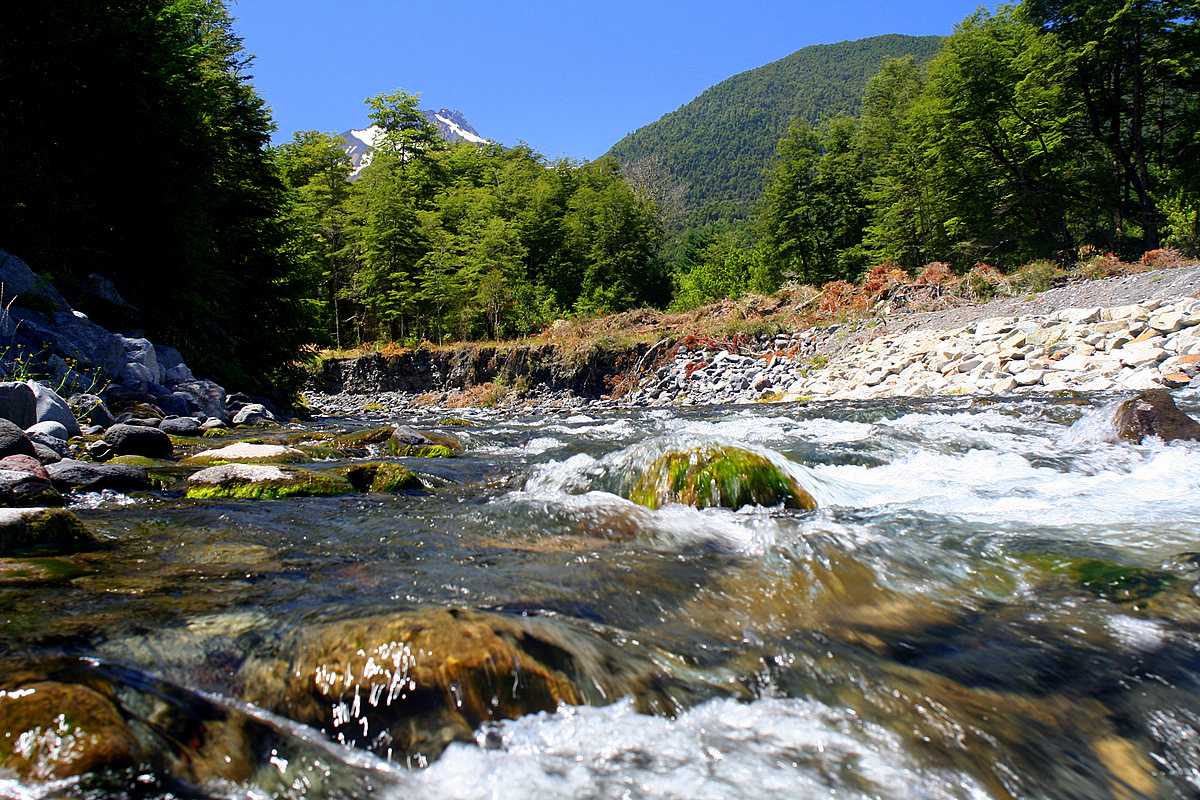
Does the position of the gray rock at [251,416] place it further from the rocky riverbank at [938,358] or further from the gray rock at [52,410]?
the rocky riverbank at [938,358]

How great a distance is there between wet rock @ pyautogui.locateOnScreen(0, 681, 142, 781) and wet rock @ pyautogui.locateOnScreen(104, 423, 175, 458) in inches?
220

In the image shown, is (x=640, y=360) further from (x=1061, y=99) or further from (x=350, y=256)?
(x=350, y=256)

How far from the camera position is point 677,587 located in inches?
121

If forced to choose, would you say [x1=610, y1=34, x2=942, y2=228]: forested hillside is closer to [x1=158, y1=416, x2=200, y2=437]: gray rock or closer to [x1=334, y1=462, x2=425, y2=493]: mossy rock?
[x1=158, y1=416, x2=200, y2=437]: gray rock

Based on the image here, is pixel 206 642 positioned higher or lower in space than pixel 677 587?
higher

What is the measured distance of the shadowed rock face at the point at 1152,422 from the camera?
19.1ft

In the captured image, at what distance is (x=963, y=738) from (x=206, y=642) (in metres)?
→ 2.55

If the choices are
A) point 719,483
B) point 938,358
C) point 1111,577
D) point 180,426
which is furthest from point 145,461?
point 938,358

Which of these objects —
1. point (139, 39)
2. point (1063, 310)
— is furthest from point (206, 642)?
point (1063, 310)

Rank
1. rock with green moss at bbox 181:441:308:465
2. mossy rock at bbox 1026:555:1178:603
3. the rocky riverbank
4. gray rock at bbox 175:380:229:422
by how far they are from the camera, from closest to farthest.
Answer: mossy rock at bbox 1026:555:1178:603
rock with green moss at bbox 181:441:308:465
the rocky riverbank
gray rock at bbox 175:380:229:422

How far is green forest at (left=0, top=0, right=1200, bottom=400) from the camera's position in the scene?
35.2 ft

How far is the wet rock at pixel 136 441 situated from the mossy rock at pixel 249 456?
0.35 meters

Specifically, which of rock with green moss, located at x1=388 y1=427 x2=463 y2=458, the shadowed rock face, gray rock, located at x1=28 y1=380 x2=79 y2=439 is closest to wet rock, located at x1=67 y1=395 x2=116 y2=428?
gray rock, located at x1=28 y1=380 x2=79 y2=439

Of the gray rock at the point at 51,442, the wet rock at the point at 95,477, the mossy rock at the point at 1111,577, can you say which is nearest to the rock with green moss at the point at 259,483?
the wet rock at the point at 95,477
